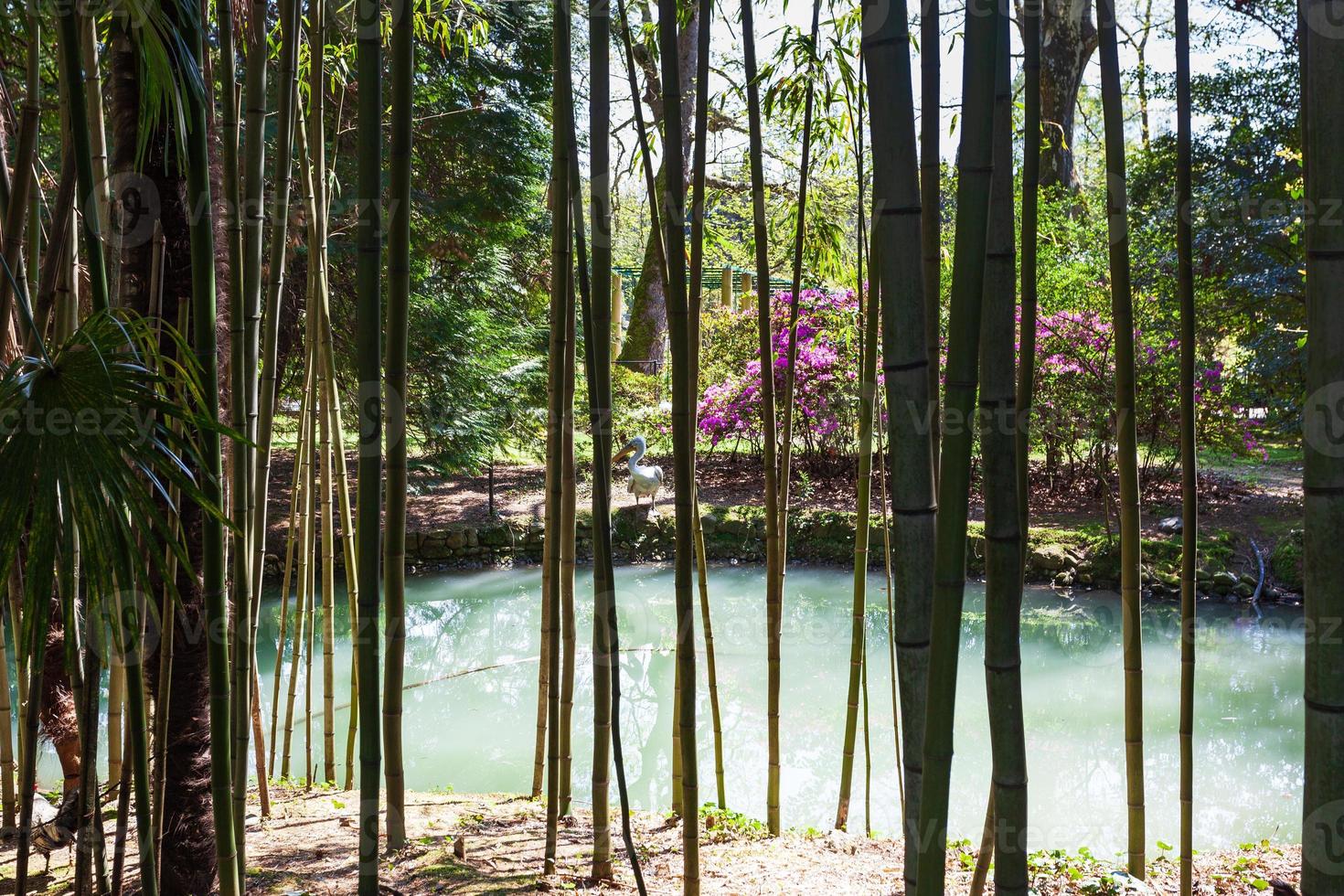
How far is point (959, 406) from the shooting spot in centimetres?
74

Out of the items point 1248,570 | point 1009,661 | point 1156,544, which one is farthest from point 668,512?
point 1009,661

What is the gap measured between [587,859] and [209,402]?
1.40m

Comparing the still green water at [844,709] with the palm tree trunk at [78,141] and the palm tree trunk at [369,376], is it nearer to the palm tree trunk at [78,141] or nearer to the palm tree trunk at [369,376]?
the palm tree trunk at [369,376]

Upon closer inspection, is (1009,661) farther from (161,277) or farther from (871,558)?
(871,558)

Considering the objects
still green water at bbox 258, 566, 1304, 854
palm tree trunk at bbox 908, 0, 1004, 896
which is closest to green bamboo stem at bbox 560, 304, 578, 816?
palm tree trunk at bbox 908, 0, 1004, 896

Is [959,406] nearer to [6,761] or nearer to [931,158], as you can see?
[931,158]

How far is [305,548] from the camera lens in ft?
8.06

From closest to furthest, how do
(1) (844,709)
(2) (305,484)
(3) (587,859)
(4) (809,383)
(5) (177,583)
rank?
(5) (177,583)
(3) (587,859)
(2) (305,484)
(1) (844,709)
(4) (809,383)

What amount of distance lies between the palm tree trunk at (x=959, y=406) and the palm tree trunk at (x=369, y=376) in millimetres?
452

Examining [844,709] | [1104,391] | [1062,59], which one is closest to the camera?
[844,709]

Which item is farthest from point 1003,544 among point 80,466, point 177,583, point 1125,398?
point 177,583

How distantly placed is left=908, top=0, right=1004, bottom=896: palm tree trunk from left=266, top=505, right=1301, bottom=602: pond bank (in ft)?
17.5

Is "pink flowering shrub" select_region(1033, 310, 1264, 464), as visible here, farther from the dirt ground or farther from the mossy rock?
the mossy rock

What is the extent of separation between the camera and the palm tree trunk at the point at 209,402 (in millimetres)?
1000
